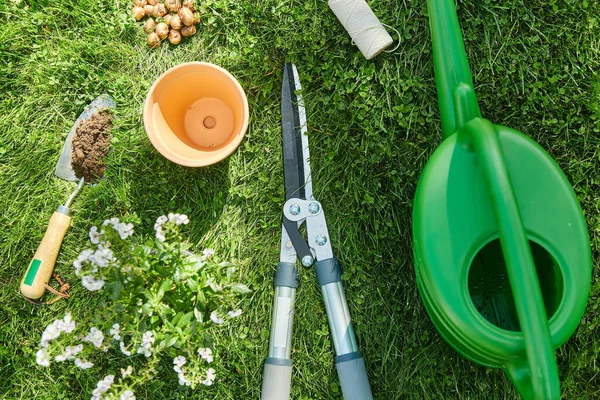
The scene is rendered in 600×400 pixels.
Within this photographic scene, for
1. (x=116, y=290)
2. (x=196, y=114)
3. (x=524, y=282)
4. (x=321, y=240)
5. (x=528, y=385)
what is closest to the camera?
(x=524, y=282)

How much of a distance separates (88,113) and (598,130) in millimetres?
1398

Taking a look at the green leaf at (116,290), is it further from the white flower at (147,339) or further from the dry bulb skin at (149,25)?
the dry bulb skin at (149,25)

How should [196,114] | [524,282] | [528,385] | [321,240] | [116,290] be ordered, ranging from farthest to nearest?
[196,114] < [321,240] < [116,290] < [528,385] < [524,282]

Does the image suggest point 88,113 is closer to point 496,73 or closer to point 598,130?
point 496,73

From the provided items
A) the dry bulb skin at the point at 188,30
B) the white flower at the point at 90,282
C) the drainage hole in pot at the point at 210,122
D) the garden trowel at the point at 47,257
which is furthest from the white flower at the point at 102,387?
the dry bulb skin at the point at 188,30

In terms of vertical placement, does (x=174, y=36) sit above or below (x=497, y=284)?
above

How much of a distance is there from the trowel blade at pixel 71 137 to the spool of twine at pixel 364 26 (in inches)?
27.4

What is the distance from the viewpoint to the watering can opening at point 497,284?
3.84 feet

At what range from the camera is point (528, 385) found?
3.43ft

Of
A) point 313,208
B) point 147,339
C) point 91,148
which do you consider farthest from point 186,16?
point 147,339

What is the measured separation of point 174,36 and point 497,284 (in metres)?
1.08

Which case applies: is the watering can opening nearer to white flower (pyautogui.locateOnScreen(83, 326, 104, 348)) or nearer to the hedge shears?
the hedge shears

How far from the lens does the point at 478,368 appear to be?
1.37 meters

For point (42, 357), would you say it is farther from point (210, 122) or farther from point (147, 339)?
point (210, 122)
